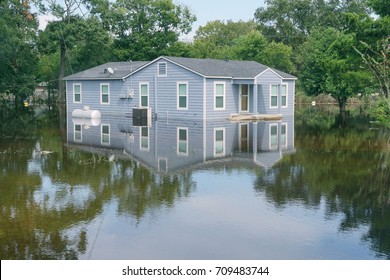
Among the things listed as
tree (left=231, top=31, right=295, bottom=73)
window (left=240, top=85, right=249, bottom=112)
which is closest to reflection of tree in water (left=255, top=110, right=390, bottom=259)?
window (left=240, top=85, right=249, bottom=112)

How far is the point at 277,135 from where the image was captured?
67.9 feet

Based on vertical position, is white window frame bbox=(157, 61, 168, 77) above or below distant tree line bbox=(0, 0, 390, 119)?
below

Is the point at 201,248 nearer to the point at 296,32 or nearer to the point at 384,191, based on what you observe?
the point at 384,191

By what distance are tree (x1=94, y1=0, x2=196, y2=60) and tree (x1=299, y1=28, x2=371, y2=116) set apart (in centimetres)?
1441

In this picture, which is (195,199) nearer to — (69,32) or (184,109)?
(184,109)

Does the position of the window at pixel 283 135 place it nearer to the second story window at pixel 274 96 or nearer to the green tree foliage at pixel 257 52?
the second story window at pixel 274 96

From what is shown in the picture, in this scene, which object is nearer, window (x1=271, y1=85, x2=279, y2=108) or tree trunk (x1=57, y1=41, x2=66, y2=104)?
window (x1=271, y1=85, x2=279, y2=108)

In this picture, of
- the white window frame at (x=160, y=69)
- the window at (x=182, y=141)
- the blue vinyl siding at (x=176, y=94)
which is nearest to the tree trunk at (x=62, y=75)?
the blue vinyl siding at (x=176, y=94)

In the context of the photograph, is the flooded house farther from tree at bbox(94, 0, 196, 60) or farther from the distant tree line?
tree at bbox(94, 0, 196, 60)

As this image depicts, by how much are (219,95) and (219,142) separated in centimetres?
954

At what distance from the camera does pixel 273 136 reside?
20266 mm

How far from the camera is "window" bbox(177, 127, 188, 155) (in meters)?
16.1

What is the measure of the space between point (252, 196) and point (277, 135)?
36.2 feet

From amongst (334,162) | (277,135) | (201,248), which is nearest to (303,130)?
(277,135)
